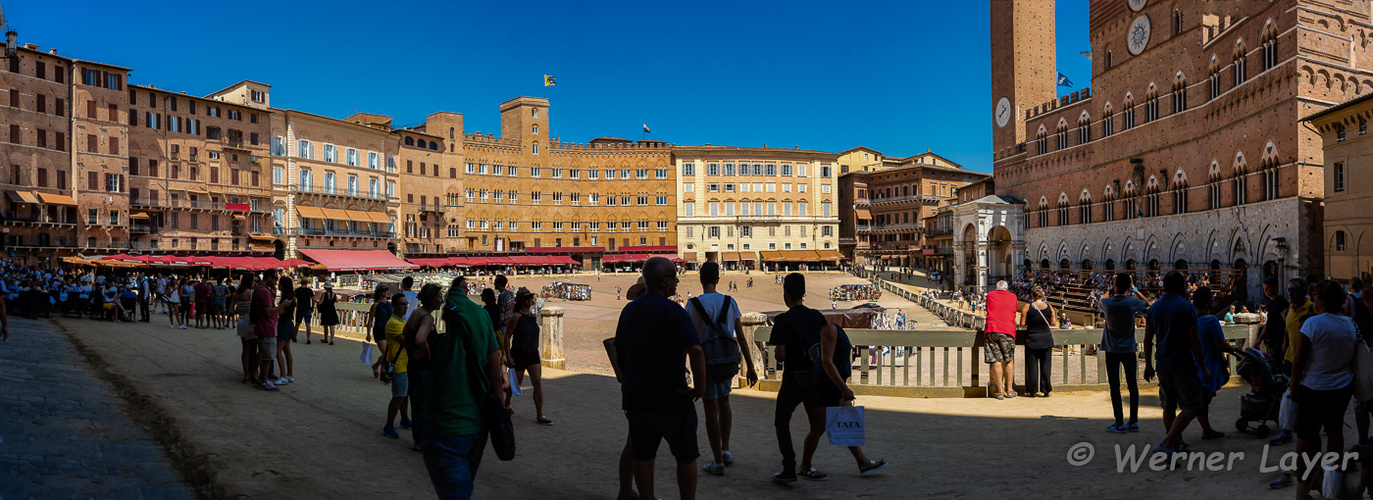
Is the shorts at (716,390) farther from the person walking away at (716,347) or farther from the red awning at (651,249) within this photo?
the red awning at (651,249)

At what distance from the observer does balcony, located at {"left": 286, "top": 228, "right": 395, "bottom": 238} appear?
5947 centimetres

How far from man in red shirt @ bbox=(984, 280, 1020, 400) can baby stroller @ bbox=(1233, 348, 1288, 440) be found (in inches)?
109

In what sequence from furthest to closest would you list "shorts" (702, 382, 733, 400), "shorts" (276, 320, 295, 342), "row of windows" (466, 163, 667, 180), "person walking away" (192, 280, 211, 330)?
"row of windows" (466, 163, 667, 180) → "person walking away" (192, 280, 211, 330) → "shorts" (276, 320, 295, 342) → "shorts" (702, 382, 733, 400)

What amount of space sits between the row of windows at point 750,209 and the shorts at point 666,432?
77.6m

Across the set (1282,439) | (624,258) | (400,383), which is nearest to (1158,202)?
(1282,439)

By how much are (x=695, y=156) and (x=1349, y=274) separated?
6337cm

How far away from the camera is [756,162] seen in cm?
8306

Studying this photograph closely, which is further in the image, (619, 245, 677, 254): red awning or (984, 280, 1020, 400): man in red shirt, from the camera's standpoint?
(619, 245, 677, 254): red awning

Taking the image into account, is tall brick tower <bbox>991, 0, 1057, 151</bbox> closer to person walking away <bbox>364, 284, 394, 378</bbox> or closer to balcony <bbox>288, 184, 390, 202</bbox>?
person walking away <bbox>364, 284, 394, 378</bbox>

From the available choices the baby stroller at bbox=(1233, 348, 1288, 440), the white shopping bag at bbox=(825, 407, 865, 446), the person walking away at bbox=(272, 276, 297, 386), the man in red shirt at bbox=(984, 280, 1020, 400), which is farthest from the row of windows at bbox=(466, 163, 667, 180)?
the baby stroller at bbox=(1233, 348, 1288, 440)

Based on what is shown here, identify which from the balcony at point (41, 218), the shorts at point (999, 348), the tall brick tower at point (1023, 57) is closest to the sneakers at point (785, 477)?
the shorts at point (999, 348)

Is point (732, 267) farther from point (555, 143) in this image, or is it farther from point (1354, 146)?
point (1354, 146)

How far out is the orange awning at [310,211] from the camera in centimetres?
6034

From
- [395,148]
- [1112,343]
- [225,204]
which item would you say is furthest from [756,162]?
[1112,343]
